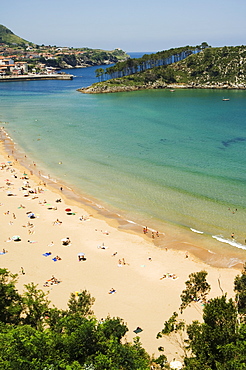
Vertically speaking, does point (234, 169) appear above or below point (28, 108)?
below

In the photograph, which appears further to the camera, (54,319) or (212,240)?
(212,240)

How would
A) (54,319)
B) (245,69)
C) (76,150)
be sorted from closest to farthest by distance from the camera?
1. (54,319)
2. (76,150)
3. (245,69)

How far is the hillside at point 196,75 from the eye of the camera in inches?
5281

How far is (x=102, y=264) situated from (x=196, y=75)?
12623cm

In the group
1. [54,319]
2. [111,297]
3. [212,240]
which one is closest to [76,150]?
[212,240]

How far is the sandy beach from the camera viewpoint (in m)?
22.5

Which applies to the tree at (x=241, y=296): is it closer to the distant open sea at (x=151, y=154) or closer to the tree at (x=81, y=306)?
the tree at (x=81, y=306)

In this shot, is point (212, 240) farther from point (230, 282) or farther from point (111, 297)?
point (111, 297)

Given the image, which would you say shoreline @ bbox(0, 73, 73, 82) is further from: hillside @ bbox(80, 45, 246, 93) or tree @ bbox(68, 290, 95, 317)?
tree @ bbox(68, 290, 95, 317)

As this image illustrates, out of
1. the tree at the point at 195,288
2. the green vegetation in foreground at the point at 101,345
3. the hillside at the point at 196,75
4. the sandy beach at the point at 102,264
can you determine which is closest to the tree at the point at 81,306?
the green vegetation in foreground at the point at 101,345

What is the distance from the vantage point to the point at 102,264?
28.1m

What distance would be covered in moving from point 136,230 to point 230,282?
11.2 m

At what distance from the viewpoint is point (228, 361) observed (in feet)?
47.2

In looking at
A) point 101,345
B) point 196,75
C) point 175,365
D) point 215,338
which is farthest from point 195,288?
point 196,75
